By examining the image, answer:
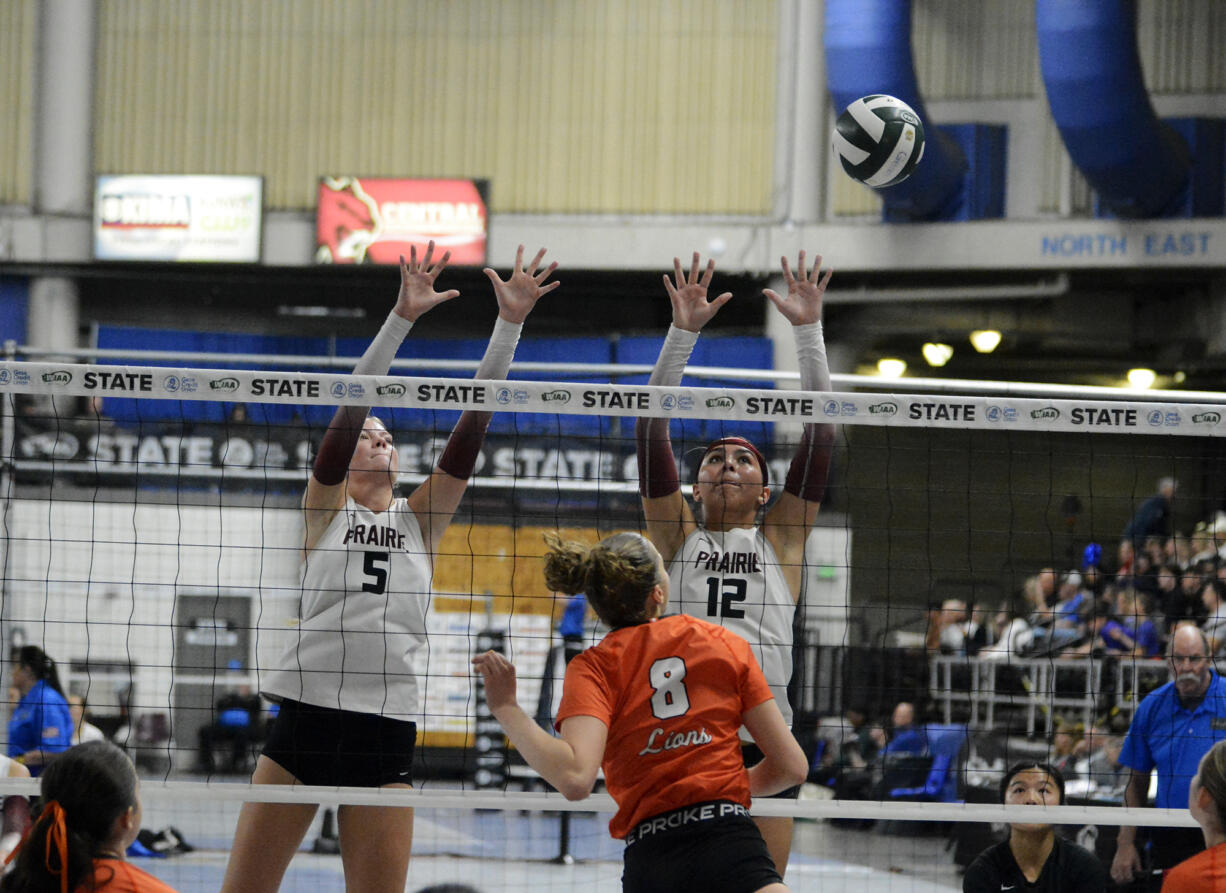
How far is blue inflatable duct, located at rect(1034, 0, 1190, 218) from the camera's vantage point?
43.3 ft

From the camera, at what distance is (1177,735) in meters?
6.20

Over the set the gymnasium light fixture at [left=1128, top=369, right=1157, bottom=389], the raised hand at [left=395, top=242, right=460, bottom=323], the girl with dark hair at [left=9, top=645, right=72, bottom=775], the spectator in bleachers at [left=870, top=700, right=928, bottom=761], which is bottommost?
the spectator in bleachers at [left=870, top=700, right=928, bottom=761]

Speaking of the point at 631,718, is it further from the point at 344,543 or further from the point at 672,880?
the point at 344,543

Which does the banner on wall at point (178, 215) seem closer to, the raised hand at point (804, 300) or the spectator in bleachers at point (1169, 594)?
the spectator in bleachers at point (1169, 594)

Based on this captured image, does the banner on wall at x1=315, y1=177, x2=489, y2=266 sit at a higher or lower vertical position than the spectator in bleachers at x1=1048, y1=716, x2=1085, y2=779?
higher

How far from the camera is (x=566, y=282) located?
1725 cm

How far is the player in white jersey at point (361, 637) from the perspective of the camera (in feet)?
14.0

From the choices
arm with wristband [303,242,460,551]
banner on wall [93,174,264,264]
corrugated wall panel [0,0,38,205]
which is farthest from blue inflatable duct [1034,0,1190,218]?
corrugated wall panel [0,0,38,205]

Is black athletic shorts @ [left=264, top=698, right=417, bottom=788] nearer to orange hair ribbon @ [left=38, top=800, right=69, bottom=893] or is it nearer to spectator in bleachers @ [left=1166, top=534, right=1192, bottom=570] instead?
orange hair ribbon @ [left=38, top=800, right=69, bottom=893]

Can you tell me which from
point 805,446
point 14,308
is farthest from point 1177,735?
point 14,308

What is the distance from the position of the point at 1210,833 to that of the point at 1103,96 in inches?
454

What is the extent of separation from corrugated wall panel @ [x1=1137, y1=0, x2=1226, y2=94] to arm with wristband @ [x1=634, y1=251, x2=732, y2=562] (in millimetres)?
12940

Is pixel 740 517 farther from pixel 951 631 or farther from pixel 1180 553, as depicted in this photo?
pixel 1180 553

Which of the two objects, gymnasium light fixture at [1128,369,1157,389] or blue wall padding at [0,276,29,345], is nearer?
blue wall padding at [0,276,29,345]
